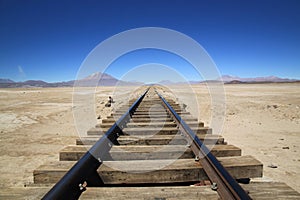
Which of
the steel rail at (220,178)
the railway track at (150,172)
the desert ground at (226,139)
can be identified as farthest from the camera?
the desert ground at (226,139)

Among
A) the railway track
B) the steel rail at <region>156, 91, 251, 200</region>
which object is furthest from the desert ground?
the steel rail at <region>156, 91, 251, 200</region>

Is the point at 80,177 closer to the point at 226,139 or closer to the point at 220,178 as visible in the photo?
the point at 220,178

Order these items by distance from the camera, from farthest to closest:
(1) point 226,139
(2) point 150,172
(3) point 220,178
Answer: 1. (1) point 226,139
2. (2) point 150,172
3. (3) point 220,178

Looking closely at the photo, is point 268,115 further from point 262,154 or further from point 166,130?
point 166,130

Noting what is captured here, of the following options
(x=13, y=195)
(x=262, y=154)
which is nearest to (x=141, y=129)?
(x=13, y=195)

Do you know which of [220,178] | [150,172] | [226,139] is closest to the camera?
[220,178]

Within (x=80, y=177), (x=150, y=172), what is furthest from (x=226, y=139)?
(x=80, y=177)

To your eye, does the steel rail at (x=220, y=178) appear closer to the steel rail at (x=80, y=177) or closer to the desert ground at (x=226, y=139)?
the steel rail at (x=80, y=177)

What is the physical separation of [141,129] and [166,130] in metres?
0.44

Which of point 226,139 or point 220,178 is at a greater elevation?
point 220,178

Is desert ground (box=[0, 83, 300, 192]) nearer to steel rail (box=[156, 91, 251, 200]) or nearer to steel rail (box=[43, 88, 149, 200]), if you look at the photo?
steel rail (box=[43, 88, 149, 200])

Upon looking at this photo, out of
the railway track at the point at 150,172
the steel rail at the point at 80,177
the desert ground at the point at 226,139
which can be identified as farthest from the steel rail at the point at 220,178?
the desert ground at the point at 226,139

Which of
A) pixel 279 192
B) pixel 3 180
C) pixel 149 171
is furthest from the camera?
pixel 3 180

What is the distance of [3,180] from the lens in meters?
3.36
